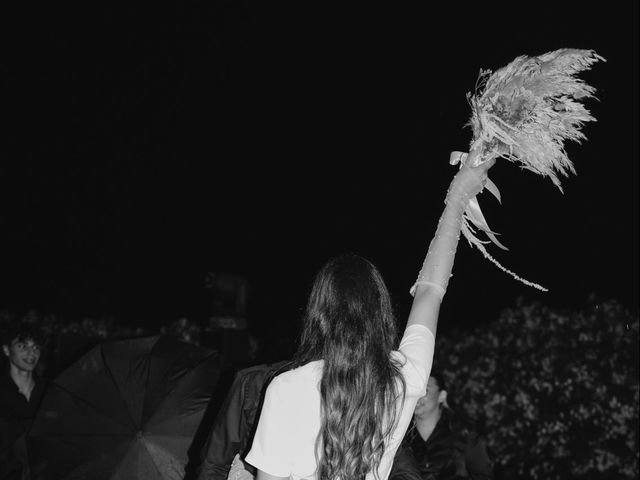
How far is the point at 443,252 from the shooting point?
2.10 metres

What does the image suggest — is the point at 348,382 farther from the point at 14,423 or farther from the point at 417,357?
the point at 14,423

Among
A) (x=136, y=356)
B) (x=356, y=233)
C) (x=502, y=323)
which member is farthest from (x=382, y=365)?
(x=356, y=233)

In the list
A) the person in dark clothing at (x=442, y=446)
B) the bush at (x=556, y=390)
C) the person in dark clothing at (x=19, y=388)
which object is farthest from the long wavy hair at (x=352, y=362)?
the bush at (x=556, y=390)

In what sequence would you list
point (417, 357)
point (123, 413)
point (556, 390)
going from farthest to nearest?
point (556, 390) < point (123, 413) < point (417, 357)

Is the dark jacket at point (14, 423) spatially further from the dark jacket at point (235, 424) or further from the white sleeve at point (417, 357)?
the white sleeve at point (417, 357)

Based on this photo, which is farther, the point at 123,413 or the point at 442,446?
the point at 442,446

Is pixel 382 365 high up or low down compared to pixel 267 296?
up

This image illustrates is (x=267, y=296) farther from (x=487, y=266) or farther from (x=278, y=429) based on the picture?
(x=278, y=429)

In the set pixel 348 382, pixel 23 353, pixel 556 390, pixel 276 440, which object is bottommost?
pixel 556 390

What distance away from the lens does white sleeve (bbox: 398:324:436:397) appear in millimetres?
1935

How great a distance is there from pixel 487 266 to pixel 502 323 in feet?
12.7

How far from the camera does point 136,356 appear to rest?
4.04 meters

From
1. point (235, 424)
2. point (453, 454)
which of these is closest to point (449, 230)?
point (235, 424)

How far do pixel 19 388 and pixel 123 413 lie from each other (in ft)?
6.11
